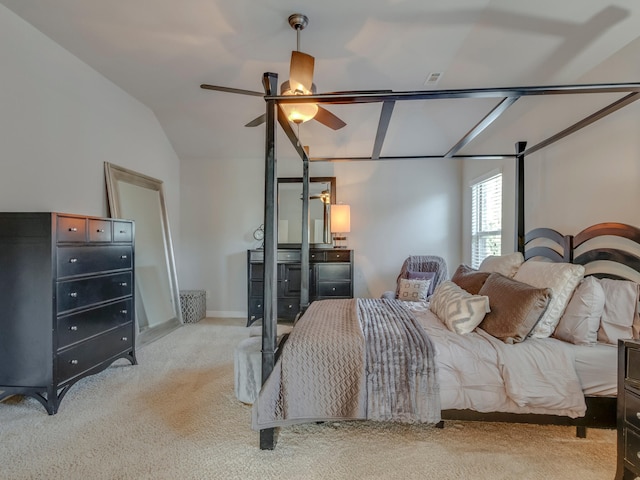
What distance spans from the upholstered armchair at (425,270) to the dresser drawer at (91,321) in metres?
2.77

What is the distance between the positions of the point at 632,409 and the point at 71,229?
342 cm

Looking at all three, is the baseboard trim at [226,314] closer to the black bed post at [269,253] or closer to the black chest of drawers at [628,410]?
the black bed post at [269,253]

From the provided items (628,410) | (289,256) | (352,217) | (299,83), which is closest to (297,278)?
(289,256)

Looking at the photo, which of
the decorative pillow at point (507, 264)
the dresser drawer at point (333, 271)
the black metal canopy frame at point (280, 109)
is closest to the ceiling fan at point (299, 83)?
the black metal canopy frame at point (280, 109)

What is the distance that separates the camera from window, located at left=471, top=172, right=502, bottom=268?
12.5ft

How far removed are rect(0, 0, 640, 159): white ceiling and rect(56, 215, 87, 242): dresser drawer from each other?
152cm

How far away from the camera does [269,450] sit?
1784 millimetres

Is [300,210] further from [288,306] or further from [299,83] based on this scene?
[299,83]

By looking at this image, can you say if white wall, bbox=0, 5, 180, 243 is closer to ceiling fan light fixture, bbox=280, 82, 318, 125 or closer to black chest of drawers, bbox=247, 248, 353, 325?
black chest of drawers, bbox=247, 248, 353, 325

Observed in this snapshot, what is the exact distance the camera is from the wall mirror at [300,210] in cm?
475

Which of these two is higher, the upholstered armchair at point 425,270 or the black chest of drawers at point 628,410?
the upholstered armchair at point 425,270

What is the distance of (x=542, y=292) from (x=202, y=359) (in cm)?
293

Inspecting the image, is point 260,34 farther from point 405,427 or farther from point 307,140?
point 405,427

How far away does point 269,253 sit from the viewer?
183 centimetres
